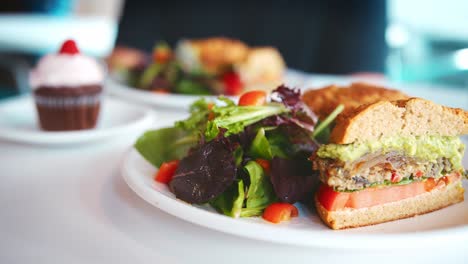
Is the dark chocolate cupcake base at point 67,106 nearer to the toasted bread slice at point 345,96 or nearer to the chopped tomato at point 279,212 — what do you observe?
the toasted bread slice at point 345,96

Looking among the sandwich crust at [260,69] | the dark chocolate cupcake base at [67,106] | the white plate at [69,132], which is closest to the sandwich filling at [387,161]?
the white plate at [69,132]

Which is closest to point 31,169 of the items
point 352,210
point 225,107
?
point 225,107

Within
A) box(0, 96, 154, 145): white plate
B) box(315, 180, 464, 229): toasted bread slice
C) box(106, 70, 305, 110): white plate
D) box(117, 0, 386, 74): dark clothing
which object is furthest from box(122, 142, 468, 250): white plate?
box(117, 0, 386, 74): dark clothing

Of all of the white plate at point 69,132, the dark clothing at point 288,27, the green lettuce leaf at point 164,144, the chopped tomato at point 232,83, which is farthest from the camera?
the dark clothing at point 288,27

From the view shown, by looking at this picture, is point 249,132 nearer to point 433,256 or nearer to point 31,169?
point 433,256

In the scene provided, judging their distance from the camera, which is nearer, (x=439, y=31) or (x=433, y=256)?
(x=433, y=256)

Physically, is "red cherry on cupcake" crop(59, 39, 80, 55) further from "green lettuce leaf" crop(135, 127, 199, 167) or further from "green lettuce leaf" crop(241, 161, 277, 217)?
"green lettuce leaf" crop(241, 161, 277, 217)

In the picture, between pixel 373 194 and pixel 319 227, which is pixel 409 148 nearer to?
pixel 373 194
